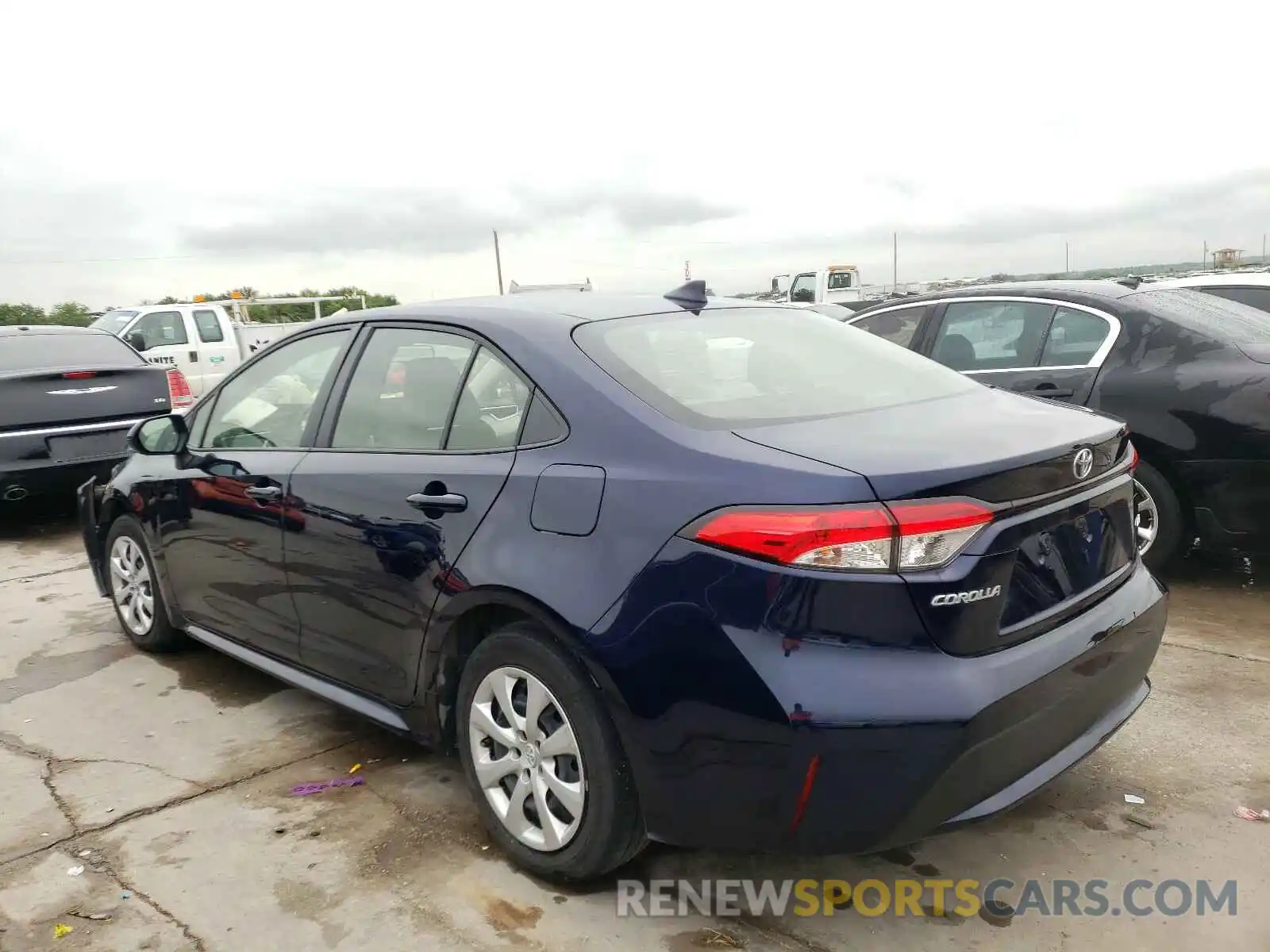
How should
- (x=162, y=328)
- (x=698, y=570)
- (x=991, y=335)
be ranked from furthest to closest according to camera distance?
(x=162, y=328)
(x=991, y=335)
(x=698, y=570)

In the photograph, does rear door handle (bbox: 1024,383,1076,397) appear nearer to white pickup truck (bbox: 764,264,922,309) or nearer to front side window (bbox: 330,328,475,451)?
front side window (bbox: 330,328,475,451)

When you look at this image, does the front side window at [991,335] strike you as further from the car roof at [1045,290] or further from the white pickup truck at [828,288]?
the white pickup truck at [828,288]

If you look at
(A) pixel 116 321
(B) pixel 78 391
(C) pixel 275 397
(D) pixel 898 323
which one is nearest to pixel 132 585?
(C) pixel 275 397

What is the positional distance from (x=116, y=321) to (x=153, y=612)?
12.1 m

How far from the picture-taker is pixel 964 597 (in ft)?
7.18

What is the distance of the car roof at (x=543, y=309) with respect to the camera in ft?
9.96

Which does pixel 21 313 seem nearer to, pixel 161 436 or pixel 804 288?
pixel 804 288

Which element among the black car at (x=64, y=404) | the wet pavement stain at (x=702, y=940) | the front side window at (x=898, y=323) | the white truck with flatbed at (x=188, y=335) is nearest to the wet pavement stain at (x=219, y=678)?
the wet pavement stain at (x=702, y=940)

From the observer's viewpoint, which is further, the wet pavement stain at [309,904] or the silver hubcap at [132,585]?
the silver hubcap at [132,585]

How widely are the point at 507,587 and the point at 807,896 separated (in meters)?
1.14

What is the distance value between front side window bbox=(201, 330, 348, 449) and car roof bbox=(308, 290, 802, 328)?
0.19m

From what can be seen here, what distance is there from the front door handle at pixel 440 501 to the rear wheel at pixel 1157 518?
3.56m

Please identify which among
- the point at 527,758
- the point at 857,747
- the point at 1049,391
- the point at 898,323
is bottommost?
the point at 527,758

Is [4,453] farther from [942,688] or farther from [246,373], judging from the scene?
[942,688]
